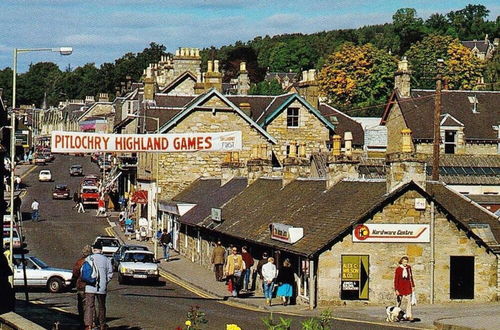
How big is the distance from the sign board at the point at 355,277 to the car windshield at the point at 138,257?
36.8ft

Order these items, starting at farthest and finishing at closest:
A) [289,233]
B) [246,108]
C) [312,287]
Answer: [246,108] → [289,233] → [312,287]

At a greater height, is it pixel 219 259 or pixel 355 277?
pixel 355 277

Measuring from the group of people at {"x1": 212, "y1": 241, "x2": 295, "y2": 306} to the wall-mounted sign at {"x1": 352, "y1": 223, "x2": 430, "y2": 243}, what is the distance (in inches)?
106

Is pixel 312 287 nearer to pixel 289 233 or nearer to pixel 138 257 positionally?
pixel 289 233

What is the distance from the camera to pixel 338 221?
34656 mm

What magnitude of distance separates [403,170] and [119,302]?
1012cm

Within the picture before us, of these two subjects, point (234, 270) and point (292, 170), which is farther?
point (292, 170)

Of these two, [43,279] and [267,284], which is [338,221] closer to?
[267,284]

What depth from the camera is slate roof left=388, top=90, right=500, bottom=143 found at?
71.4 meters

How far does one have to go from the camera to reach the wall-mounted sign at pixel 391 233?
1334 inches

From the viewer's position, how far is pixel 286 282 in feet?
113

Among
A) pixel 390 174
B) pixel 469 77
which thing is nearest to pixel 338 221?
pixel 390 174

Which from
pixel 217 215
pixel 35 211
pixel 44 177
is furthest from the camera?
pixel 44 177

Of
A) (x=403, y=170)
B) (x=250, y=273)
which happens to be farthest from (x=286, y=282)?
(x=403, y=170)
